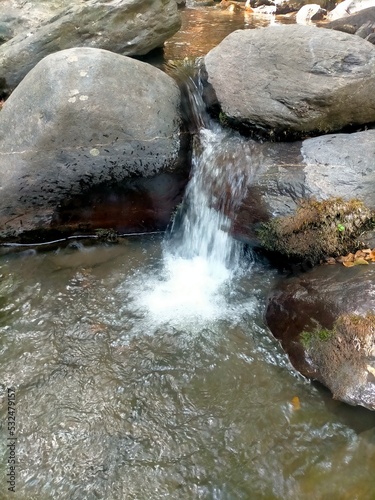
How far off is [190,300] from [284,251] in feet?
3.65

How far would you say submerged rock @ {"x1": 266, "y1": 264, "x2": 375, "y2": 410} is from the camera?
10.3ft

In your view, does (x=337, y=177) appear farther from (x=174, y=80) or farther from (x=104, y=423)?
(x=104, y=423)

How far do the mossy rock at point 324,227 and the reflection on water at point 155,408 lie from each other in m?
0.55

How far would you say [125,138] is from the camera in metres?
4.54

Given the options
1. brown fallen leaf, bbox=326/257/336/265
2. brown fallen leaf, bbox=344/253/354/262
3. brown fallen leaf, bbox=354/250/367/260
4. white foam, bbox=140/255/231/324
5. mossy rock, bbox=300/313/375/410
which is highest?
brown fallen leaf, bbox=354/250/367/260

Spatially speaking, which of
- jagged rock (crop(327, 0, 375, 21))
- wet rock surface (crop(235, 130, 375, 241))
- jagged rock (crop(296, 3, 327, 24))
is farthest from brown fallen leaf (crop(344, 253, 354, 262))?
jagged rock (crop(327, 0, 375, 21))

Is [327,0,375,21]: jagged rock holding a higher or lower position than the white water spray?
higher

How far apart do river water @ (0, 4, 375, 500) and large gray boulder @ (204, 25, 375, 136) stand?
49cm

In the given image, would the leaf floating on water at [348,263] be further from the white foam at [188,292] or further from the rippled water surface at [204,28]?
the rippled water surface at [204,28]

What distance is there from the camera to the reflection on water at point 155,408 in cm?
273

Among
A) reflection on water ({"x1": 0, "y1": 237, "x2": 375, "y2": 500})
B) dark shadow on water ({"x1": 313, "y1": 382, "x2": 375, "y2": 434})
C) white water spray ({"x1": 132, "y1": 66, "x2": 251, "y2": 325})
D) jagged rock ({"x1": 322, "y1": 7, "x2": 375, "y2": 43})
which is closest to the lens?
reflection on water ({"x1": 0, "y1": 237, "x2": 375, "y2": 500})

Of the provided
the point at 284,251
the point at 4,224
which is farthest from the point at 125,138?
the point at 284,251

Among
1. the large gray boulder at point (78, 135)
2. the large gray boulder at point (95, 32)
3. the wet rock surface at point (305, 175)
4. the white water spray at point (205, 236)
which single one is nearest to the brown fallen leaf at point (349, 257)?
the wet rock surface at point (305, 175)

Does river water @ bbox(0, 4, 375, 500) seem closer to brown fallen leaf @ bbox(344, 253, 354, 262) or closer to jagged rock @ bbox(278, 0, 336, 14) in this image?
brown fallen leaf @ bbox(344, 253, 354, 262)
